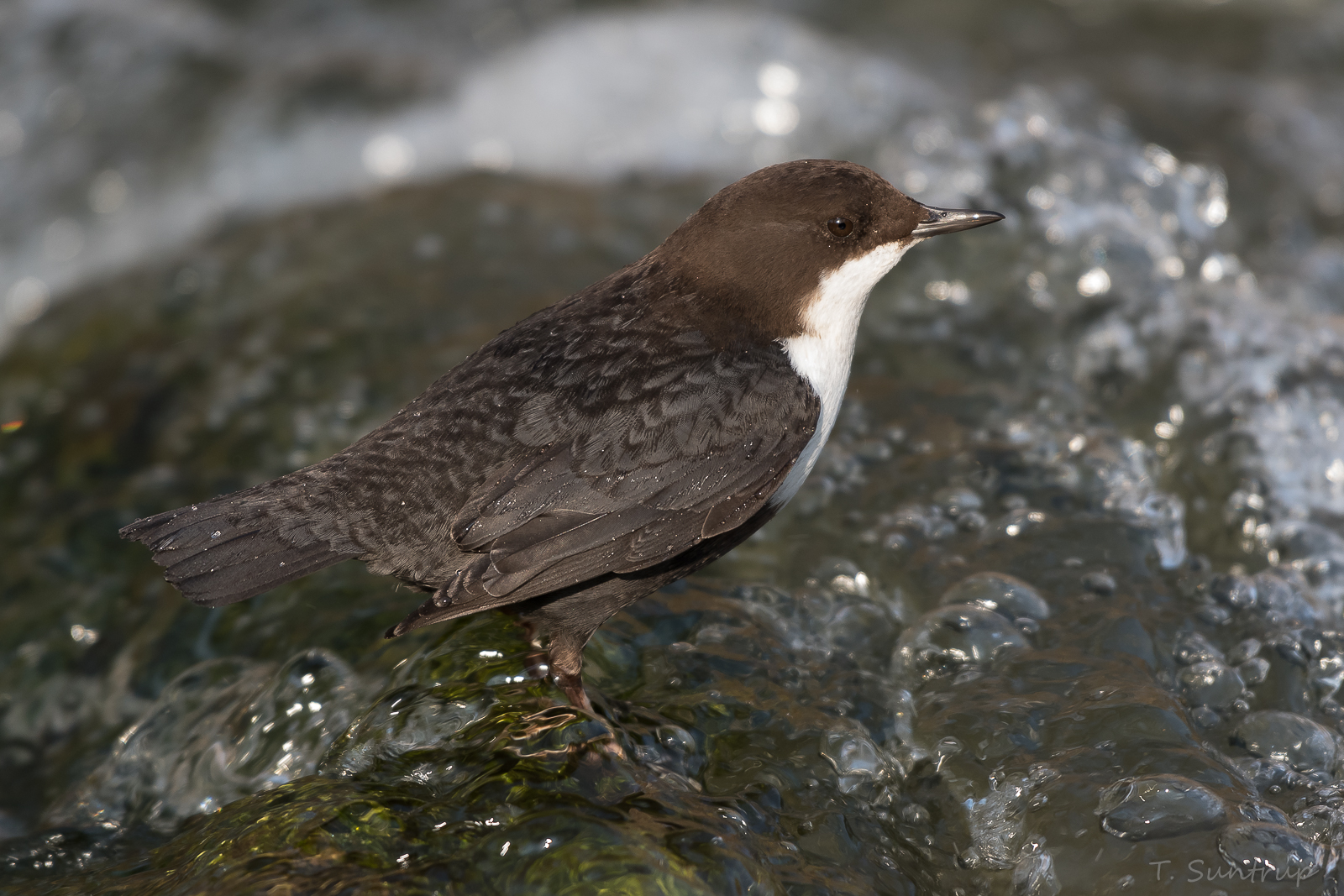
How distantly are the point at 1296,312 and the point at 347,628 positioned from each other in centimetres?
403

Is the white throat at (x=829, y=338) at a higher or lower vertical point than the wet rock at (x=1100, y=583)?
higher

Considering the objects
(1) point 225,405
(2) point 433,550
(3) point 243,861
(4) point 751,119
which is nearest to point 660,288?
(2) point 433,550

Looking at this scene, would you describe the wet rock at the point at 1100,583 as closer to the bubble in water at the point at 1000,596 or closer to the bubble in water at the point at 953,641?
the bubble in water at the point at 1000,596

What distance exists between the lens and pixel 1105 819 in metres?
2.82

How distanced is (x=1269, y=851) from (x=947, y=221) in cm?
168

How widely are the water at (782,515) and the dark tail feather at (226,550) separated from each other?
536mm

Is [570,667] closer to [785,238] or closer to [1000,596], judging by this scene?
[785,238]

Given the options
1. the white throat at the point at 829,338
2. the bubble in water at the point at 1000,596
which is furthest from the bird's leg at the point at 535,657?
the bubble in water at the point at 1000,596

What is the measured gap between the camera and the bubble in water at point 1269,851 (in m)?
2.70

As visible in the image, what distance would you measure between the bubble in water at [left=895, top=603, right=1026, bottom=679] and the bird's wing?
0.83m

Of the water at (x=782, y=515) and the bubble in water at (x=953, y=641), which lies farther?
the bubble in water at (x=953, y=641)

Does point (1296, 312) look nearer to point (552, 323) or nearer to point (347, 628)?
point (552, 323)

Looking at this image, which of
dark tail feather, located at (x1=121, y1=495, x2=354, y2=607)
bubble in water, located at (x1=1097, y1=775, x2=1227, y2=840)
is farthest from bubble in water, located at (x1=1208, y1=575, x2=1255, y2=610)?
dark tail feather, located at (x1=121, y1=495, x2=354, y2=607)

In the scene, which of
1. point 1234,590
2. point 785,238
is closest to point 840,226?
point 785,238
